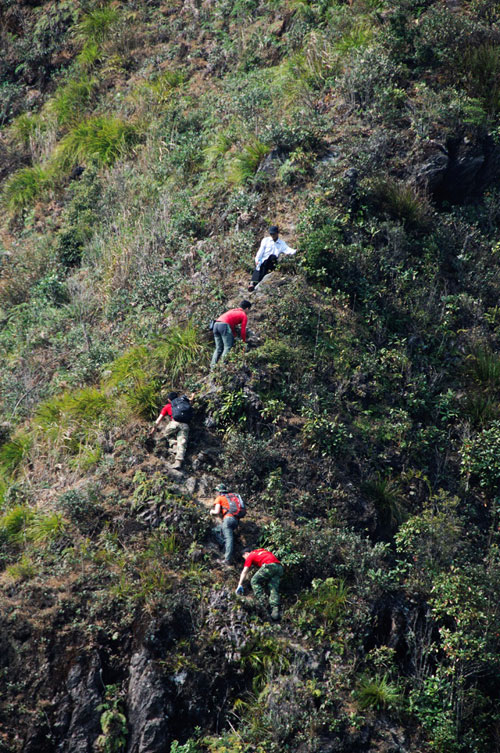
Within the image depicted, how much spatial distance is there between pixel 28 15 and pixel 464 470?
19.4 meters

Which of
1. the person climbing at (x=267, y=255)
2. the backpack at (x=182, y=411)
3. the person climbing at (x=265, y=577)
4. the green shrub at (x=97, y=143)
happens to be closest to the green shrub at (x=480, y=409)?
the person climbing at (x=267, y=255)

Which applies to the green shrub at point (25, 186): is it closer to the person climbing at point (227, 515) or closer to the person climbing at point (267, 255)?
the person climbing at point (267, 255)

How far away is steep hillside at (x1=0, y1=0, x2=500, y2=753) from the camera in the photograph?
27.7ft

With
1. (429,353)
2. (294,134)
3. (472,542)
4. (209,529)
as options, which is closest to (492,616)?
(472,542)

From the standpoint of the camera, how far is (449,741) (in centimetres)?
807

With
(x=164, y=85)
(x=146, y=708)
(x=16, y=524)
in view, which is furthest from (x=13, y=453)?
(x=164, y=85)

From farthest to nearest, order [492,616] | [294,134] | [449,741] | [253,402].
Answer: [294,134], [253,402], [492,616], [449,741]

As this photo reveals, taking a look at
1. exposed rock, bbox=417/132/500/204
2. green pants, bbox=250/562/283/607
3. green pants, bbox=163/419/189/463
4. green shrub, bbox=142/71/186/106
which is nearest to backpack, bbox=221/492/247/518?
green pants, bbox=250/562/283/607

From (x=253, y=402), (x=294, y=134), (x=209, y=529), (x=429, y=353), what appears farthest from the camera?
(x=294, y=134)

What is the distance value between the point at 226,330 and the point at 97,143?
908cm

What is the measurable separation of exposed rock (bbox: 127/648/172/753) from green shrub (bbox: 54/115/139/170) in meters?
12.5

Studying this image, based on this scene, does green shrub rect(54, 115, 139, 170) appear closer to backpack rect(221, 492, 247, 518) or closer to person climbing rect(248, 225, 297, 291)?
person climbing rect(248, 225, 297, 291)

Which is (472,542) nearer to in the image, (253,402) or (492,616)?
(492,616)

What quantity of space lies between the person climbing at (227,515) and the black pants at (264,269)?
4281 mm
